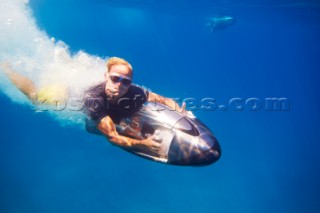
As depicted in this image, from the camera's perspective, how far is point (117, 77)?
4480 millimetres

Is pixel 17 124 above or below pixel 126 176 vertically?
above

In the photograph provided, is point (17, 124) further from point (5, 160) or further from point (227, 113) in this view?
point (227, 113)

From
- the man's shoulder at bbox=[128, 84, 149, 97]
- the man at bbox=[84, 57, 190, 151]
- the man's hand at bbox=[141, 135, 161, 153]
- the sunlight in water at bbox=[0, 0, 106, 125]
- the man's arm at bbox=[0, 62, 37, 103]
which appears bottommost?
the man's hand at bbox=[141, 135, 161, 153]

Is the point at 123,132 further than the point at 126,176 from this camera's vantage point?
No

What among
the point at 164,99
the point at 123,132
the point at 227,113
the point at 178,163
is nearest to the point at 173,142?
the point at 178,163

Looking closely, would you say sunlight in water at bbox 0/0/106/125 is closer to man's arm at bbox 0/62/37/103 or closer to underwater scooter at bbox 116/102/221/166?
man's arm at bbox 0/62/37/103

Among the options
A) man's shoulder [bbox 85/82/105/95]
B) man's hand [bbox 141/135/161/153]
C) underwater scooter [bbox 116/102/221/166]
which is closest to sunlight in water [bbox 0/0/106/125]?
man's shoulder [bbox 85/82/105/95]

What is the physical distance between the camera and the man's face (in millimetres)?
4486

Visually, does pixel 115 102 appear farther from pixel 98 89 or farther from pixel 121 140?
pixel 121 140

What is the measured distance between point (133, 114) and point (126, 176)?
10564 millimetres

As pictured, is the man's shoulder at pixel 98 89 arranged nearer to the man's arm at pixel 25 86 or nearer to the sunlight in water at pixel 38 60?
the sunlight in water at pixel 38 60

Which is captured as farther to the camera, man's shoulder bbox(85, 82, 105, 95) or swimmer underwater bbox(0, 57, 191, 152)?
man's shoulder bbox(85, 82, 105, 95)

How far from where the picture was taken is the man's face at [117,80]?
4.49 meters

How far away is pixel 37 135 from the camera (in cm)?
1895
